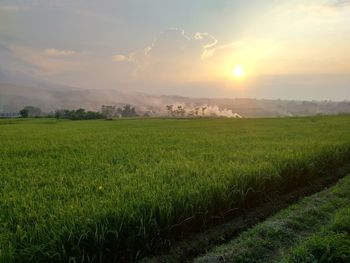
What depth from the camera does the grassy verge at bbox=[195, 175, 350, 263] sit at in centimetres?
354

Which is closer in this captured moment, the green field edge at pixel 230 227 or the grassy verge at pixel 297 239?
the grassy verge at pixel 297 239

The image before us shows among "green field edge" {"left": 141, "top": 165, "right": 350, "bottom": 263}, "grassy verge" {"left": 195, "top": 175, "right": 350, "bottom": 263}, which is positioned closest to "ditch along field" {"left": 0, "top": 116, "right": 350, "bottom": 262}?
"green field edge" {"left": 141, "top": 165, "right": 350, "bottom": 263}

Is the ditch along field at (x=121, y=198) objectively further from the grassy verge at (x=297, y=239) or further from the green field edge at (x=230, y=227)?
the grassy verge at (x=297, y=239)

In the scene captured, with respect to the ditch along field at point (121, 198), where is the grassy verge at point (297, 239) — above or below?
below

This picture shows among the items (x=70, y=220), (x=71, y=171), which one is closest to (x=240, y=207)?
(x=70, y=220)

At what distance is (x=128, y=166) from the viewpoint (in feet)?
24.7

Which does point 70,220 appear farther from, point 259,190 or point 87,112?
point 87,112

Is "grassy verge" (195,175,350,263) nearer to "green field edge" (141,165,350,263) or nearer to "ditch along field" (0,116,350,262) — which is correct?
"green field edge" (141,165,350,263)

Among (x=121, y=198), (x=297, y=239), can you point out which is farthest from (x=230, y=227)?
(x=121, y=198)

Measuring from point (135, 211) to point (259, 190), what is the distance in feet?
8.61

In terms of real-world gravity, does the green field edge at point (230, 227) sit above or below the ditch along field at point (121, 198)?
below

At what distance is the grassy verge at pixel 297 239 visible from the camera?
3.54m

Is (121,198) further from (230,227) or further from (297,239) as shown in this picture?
(297,239)

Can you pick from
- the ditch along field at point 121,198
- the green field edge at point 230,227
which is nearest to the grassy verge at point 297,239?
the green field edge at point 230,227
